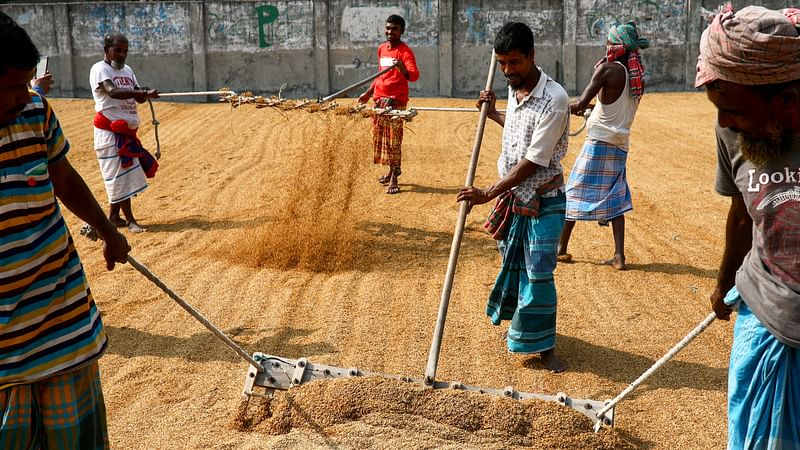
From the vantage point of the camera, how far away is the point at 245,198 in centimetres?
878

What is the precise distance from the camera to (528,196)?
4391 millimetres

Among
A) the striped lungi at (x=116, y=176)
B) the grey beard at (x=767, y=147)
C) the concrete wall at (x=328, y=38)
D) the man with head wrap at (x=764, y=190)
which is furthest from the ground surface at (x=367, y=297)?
the concrete wall at (x=328, y=38)

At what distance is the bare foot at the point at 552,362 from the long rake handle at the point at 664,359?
86 centimetres

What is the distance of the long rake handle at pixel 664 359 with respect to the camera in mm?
3091

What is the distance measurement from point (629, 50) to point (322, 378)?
12.2ft

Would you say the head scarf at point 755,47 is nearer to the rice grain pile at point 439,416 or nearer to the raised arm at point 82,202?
the rice grain pile at point 439,416

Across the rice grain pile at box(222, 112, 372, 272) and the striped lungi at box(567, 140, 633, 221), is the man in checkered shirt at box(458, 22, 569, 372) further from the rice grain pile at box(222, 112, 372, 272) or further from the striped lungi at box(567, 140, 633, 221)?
the rice grain pile at box(222, 112, 372, 272)

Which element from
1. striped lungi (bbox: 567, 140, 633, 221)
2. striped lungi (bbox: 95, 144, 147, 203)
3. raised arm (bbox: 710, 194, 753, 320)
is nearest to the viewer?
raised arm (bbox: 710, 194, 753, 320)

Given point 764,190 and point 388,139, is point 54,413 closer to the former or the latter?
point 764,190

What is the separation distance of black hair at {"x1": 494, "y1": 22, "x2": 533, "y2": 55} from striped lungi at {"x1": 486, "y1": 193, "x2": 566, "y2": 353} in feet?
2.75

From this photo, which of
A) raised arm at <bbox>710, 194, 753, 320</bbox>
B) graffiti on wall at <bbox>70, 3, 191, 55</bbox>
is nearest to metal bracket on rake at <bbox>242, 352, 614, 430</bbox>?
raised arm at <bbox>710, 194, 753, 320</bbox>

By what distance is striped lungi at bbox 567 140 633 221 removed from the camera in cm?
630

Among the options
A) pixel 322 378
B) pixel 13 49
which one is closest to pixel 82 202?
pixel 13 49

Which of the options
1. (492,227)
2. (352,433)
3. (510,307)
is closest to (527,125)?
(492,227)
